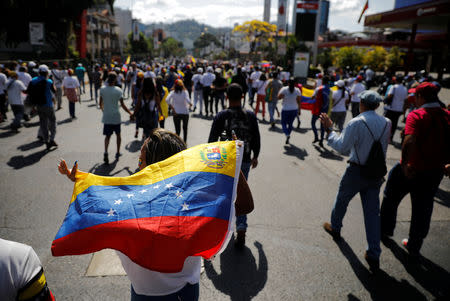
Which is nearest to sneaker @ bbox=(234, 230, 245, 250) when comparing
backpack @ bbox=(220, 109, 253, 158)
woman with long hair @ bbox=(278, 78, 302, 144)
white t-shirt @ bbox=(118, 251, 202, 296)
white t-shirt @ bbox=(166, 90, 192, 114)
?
backpack @ bbox=(220, 109, 253, 158)

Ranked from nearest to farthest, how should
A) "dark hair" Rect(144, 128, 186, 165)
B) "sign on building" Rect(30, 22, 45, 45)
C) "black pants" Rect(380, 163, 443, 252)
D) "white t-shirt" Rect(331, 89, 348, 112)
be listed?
"dark hair" Rect(144, 128, 186, 165) → "black pants" Rect(380, 163, 443, 252) → "white t-shirt" Rect(331, 89, 348, 112) → "sign on building" Rect(30, 22, 45, 45)

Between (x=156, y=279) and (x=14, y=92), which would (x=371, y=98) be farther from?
(x=14, y=92)

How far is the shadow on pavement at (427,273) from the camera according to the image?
3.16 m

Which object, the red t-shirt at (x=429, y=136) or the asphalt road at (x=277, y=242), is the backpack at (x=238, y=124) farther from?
the red t-shirt at (x=429, y=136)

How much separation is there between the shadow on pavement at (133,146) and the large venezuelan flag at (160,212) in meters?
6.11

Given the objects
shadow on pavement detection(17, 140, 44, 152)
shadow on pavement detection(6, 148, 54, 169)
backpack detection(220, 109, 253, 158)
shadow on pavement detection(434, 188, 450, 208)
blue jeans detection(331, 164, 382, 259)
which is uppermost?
backpack detection(220, 109, 253, 158)

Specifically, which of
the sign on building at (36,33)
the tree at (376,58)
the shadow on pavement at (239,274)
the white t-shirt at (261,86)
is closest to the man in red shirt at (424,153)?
the shadow on pavement at (239,274)

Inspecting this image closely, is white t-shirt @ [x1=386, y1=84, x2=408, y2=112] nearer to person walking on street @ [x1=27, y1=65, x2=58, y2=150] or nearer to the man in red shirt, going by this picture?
the man in red shirt

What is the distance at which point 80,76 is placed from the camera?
54.9 feet

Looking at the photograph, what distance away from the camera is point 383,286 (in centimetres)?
325

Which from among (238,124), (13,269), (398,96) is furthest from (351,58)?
(13,269)

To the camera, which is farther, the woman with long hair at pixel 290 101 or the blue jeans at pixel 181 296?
the woman with long hair at pixel 290 101

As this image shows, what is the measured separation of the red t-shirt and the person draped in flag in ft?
8.04

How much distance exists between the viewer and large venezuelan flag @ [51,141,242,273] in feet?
5.10
